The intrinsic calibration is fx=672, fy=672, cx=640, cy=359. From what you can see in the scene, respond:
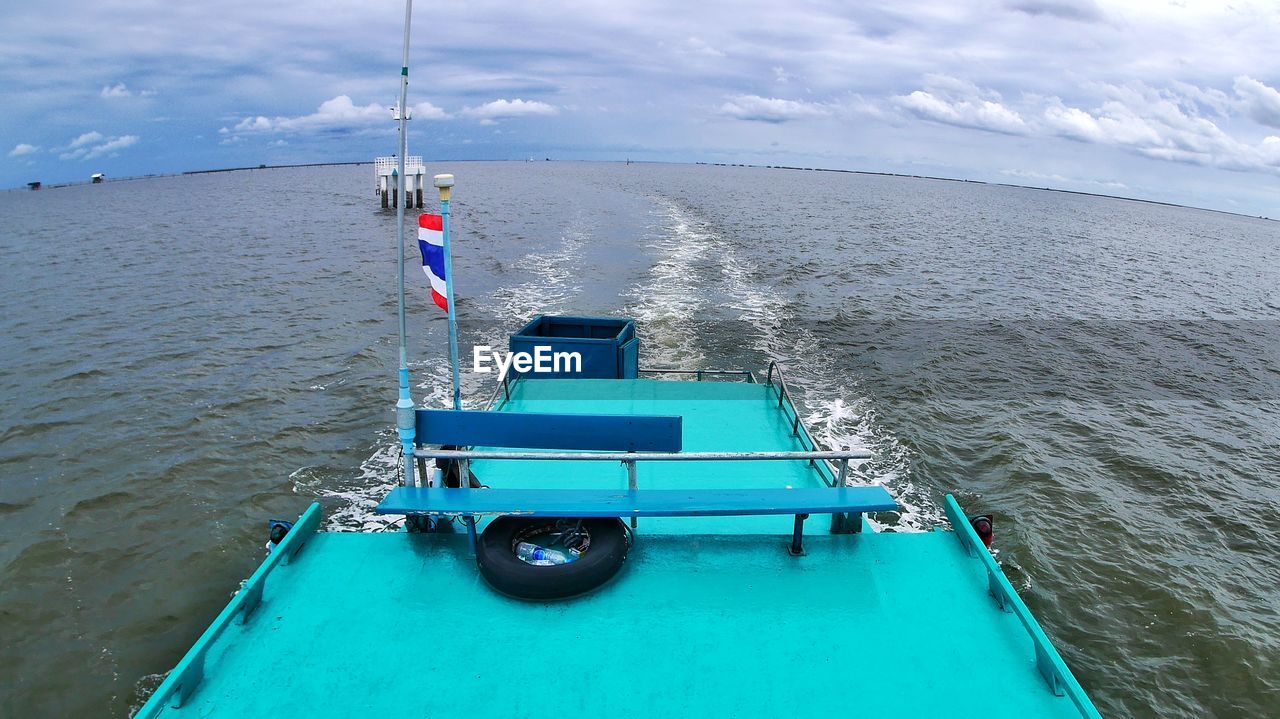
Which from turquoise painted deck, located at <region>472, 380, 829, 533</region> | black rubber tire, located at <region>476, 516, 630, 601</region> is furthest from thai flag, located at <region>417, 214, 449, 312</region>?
turquoise painted deck, located at <region>472, 380, 829, 533</region>

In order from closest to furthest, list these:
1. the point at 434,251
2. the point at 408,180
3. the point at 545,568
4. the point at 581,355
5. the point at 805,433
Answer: the point at 545,568 → the point at 434,251 → the point at 805,433 → the point at 581,355 → the point at 408,180

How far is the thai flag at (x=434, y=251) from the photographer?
708 cm

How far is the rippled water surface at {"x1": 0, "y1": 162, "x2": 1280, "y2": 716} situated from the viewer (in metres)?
10.2

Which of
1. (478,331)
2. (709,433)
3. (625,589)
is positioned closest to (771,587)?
(625,589)

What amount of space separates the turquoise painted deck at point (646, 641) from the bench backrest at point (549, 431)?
106 centimetres

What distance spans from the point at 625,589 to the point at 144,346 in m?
22.2

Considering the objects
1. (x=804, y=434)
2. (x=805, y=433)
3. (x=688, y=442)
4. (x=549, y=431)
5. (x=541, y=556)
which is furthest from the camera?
(x=688, y=442)

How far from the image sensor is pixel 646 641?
5617 millimetres

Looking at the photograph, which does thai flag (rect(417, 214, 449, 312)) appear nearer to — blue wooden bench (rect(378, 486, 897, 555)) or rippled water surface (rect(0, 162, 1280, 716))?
blue wooden bench (rect(378, 486, 897, 555))

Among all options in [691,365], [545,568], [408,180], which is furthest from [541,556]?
[408,180]

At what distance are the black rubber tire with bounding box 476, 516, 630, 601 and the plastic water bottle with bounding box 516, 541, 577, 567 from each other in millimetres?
88

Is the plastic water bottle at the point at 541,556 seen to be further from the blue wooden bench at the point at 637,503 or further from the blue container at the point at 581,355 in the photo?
the blue container at the point at 581,355

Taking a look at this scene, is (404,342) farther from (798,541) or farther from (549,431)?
(798,541)

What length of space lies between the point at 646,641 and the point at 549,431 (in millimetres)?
2420
